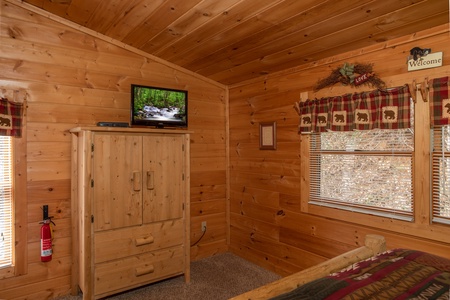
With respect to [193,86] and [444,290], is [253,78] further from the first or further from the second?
[444,290]

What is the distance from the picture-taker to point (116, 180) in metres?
Result: 2.62

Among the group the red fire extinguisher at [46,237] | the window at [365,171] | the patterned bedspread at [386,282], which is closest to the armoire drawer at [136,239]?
the red fire extinguisher at [46,237]

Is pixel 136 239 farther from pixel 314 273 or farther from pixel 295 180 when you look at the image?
pixel 314 273

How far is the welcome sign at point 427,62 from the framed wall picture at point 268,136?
139 cm

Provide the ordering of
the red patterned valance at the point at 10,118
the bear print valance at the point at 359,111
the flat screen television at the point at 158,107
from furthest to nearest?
the flat screen television at the point at 158,107 → the red patterned valance at the point at 10,118 → the bear print valance at the point at 359,111

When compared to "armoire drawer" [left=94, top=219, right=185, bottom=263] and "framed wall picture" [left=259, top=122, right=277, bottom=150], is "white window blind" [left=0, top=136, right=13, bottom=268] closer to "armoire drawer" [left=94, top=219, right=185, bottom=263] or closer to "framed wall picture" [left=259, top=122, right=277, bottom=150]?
"armoire drawer" [left=94, top=219, right=185, bottom=263]

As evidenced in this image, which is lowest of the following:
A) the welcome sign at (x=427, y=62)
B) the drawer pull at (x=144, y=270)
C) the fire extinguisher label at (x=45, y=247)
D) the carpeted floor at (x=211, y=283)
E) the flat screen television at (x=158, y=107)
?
the carpeted floor at (x=211, y=283)

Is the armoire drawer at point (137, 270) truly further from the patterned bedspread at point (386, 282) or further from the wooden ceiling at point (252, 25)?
the wooden ceiling at point (252, 25)

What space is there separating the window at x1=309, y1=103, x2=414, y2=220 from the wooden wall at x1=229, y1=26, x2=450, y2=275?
0.08 m

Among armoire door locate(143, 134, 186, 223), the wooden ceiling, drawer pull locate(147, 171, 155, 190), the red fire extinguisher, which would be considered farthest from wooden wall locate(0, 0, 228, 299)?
drawer pull locate(147, 171, 155, 190)

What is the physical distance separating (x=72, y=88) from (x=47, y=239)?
55.3 inches

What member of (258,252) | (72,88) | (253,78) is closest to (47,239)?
(72,88)

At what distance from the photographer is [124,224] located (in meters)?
2.65

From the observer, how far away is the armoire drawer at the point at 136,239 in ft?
8.36
